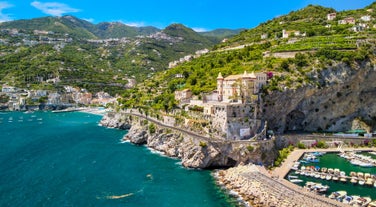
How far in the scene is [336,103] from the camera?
58.7 metres

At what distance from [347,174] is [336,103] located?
66.4ft

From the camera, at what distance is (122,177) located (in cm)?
4212

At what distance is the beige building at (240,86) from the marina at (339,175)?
11607 millimetres

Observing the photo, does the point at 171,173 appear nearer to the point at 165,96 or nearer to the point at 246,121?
the point at 246,121

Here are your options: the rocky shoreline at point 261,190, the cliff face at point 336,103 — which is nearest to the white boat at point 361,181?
the rocky shoreline at point 261,190

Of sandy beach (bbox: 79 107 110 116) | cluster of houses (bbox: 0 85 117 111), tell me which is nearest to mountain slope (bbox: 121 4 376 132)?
sandy beach (bbox: 79 107 110 116)

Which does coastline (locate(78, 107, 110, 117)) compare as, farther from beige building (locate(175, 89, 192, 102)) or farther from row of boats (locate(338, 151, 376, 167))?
row of boats (locate(338, 151, 376, 167))

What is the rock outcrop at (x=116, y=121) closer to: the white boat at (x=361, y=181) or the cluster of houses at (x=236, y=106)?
the cluster of houses at (x=236, y=106)

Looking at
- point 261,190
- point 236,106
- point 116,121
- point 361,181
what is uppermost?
point 236,106

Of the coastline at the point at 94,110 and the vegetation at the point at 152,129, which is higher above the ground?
the coastline at the point at 94,110

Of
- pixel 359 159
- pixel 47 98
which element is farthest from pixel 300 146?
pixel 47 98

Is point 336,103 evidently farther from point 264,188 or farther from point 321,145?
point 264,188

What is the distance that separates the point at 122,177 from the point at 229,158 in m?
13.8

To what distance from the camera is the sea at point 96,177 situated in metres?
34.8
